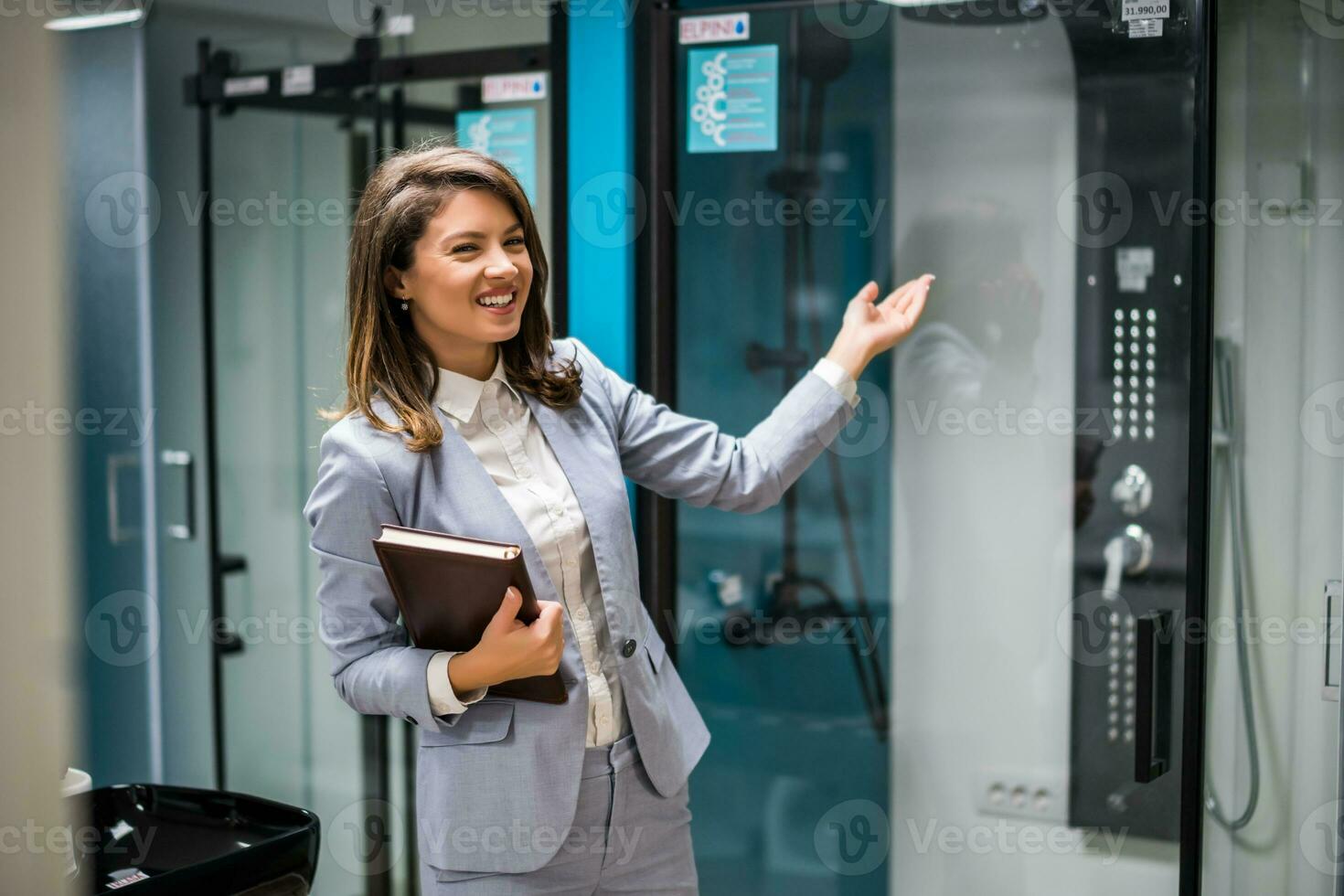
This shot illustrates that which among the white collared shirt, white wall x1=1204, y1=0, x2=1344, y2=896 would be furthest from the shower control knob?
the white collared shirt

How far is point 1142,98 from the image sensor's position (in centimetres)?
204

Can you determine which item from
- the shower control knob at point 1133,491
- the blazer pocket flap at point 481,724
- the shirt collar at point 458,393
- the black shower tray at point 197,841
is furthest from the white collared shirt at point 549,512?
the shower control knob at point 1133,491

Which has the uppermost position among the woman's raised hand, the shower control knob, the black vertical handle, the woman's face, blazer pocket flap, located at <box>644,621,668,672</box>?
the woman's face

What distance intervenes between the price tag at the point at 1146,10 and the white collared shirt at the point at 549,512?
1.15m

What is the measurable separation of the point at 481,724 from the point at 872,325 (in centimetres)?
79

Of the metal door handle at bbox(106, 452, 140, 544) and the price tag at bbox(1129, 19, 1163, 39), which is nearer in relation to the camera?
the price tag at bbox(1129, 19, 1163, 39)

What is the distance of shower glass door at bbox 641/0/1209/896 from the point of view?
2057 millimetres

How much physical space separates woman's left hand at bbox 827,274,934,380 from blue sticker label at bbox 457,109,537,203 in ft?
2.73

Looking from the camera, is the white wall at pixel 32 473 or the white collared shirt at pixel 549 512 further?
the white collared shirt at pixel 549 512

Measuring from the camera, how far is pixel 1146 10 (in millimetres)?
1992

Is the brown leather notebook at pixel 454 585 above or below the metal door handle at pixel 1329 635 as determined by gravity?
above

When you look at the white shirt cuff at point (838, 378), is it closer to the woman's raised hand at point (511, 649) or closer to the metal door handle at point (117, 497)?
the woman's raised hand at point (511, 649)

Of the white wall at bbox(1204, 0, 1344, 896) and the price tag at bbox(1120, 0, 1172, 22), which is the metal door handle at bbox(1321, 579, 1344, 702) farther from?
the price tag at bbox(1120, 0, 1172, 22)

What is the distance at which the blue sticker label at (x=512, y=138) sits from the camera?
8.04 feet
